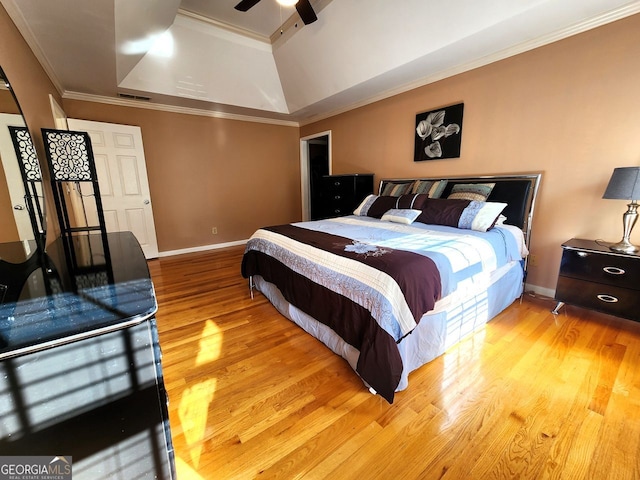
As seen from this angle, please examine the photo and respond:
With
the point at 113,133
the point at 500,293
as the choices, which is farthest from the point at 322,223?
the point at 113,133

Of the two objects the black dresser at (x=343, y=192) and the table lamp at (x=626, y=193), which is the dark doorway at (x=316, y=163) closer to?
the black dresser at (x=343, y=192)

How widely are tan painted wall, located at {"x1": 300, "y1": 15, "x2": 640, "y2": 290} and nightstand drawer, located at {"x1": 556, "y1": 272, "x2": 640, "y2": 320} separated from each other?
1.46ft

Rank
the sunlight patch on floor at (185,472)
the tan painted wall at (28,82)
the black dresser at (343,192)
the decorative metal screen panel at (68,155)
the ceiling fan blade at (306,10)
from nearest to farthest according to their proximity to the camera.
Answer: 1. the sunlight patch on floor at (185,472)
2. the tan painted wall at (28,82)
3. the decorative metal screen panel at (68,155)
4. the ceiling fan blade at (306,10)
5. the black dresser at (343,192)

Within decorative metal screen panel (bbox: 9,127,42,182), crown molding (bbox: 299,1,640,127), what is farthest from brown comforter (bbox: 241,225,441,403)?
crown molding (bbox: 299,1,640,127)

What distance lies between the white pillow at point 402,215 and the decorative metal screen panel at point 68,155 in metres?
2.85

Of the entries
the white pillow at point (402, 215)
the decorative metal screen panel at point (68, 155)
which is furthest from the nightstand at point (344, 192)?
the decorative metal screen panel at point (68, 155)

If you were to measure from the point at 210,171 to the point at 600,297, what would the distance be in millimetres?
5093

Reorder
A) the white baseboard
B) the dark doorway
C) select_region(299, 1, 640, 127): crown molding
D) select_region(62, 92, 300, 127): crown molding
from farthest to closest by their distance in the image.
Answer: the dark doorway < the white baseboard < select_region(62, 92, 300, 127): crown molding < select_region(299, 1, 640, 127): crown molding

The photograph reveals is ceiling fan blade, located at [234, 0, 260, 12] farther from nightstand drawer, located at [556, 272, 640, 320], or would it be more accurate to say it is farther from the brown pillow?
nightstand drawer, located at [556, 272, 640, 320]

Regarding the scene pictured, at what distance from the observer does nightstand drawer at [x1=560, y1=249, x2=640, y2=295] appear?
1942 millimetres

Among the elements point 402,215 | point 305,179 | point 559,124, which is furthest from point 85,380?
point 305,179

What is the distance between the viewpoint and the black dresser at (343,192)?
13.4ft

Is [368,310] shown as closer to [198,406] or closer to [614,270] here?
[198,406]

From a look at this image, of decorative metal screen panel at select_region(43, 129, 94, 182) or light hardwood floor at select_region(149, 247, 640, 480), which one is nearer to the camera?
light hardwood floor at select_region(149, 247, 640, 480)
